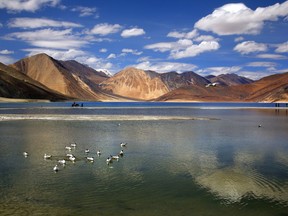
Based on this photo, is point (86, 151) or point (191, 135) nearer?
point (86, 151)

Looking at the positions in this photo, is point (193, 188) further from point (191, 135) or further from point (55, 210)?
point (191, 135)

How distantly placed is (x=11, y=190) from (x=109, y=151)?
1247 centimetres

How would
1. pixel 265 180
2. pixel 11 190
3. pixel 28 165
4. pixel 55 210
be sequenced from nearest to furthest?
pixel 55 210, pixel 11 190, pixel 265 180, pixel 28 165

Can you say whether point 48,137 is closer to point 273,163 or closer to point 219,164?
point 219,164

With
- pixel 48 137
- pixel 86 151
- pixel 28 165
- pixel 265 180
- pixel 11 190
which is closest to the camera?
pixel 11 190

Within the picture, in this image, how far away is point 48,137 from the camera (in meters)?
37.6

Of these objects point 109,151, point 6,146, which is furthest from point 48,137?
point 109,151

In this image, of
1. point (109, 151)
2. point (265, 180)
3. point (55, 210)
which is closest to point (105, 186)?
point (55, 210)

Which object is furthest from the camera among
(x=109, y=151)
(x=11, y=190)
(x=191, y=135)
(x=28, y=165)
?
(x=191, y=135)

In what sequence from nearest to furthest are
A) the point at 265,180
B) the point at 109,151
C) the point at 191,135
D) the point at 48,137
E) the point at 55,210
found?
1. the point at 55,210
2. the point at 265,180
3. the point at 109,151
4. the point at 48,137
5. the point at 191,135

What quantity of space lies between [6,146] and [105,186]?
53.5 feet

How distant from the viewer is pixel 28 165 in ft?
76.8

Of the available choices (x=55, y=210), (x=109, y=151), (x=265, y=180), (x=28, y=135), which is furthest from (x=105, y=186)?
(x=28, y=135)

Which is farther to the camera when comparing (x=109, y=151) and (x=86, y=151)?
(x=109, y=151)
